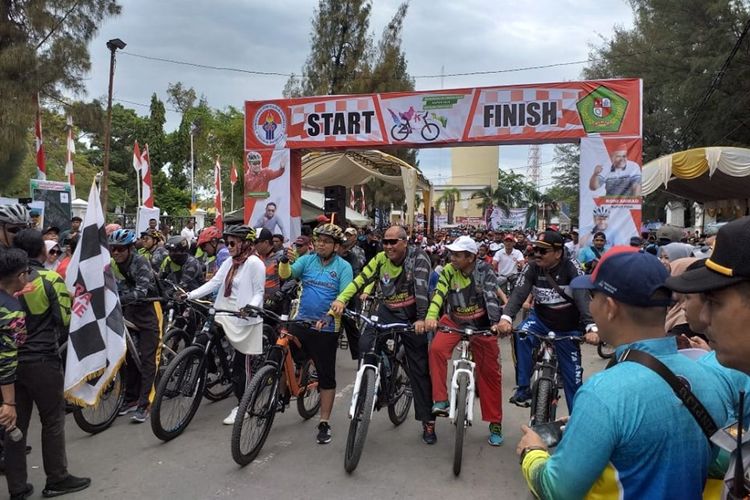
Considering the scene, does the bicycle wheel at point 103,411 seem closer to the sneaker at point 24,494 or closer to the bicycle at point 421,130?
the sneaker at point 24,494

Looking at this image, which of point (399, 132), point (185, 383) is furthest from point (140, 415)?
point (399, 132)

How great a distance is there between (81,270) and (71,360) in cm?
72

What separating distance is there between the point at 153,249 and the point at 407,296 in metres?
5.39

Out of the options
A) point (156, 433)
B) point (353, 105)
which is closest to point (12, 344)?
point (156, 433)

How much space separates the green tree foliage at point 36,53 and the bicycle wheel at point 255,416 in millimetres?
15318

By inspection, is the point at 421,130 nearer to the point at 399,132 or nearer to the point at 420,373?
the point at 399,132

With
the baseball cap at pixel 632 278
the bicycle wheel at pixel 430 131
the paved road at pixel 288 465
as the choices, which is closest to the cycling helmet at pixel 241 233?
the paved road at pixel 288 465

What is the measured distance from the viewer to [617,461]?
156 centimetres

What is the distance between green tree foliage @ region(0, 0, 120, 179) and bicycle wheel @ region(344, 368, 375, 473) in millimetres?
16033

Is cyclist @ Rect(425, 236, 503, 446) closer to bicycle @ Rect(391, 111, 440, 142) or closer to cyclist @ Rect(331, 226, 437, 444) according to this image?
cyclist @ Rect(331, 226, 437, 444)

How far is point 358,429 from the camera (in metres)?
4.33

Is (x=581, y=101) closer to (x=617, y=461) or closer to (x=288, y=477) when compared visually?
(x=288, y=477)

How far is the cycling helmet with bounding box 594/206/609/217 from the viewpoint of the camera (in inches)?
429

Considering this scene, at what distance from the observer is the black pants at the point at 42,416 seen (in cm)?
362
